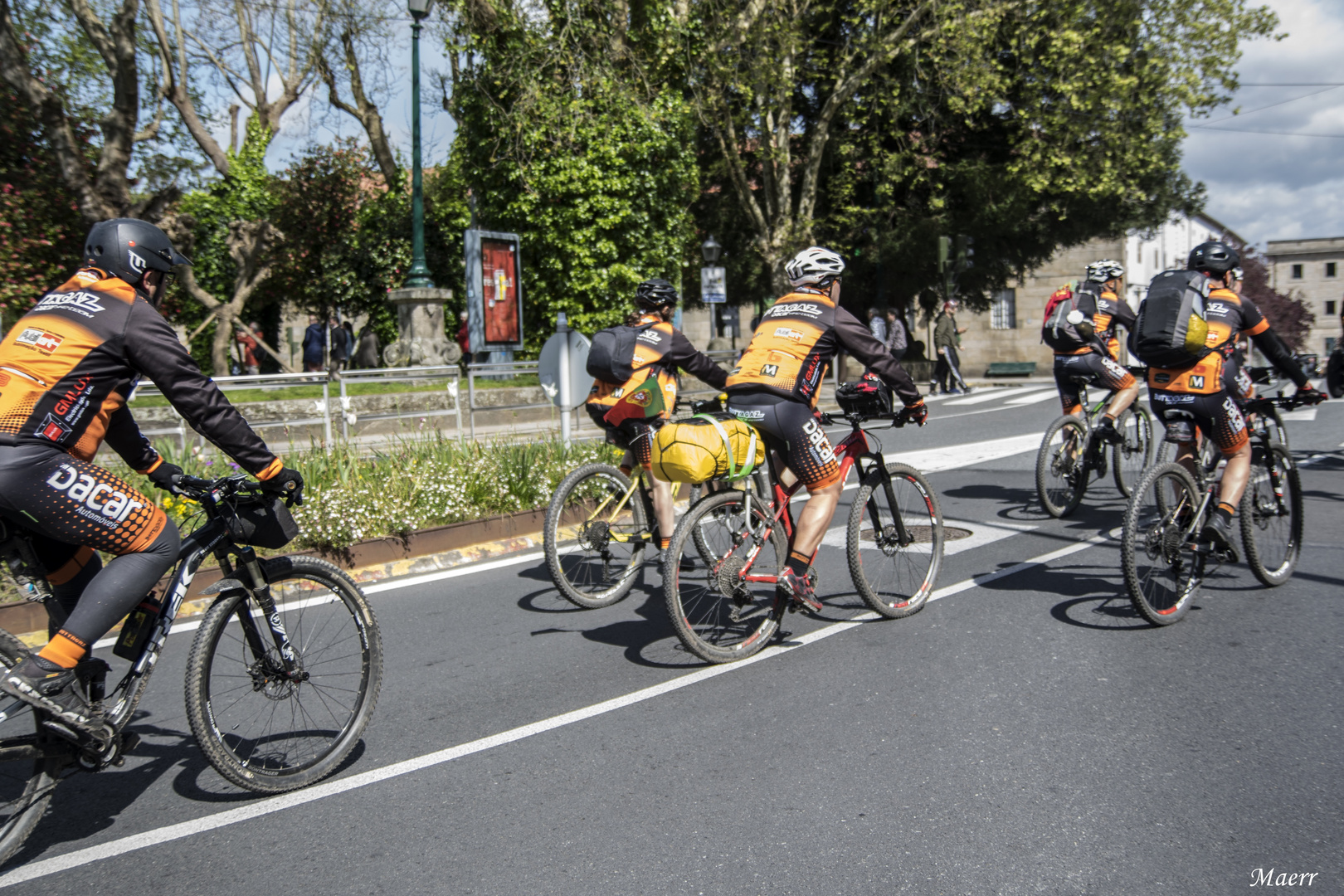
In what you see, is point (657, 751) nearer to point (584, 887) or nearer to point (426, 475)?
point (584, 887)

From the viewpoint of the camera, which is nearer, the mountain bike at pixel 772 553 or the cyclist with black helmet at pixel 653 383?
the mountain bike at pixel 772 553

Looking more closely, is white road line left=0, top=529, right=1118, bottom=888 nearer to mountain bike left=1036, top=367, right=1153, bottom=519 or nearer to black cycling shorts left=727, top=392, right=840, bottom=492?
black cycling shorts left=727, top=392, right=840, bottom=492

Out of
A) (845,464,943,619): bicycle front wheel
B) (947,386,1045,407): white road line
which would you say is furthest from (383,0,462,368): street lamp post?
(845,464,943,619): bicycle front wheel

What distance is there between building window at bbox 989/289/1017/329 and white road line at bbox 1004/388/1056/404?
22969mm

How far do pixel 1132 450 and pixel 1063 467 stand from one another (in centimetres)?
121

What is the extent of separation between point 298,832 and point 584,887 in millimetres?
1072

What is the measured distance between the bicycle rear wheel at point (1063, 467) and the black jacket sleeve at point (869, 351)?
3600 mm

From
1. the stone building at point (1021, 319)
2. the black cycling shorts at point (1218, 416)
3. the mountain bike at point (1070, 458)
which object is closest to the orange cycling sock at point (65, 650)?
the black cycling shorts at point (1218, 416)

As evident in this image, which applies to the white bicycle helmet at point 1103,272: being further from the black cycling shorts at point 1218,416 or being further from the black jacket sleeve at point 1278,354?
the black cycling shorts at point 1218,416

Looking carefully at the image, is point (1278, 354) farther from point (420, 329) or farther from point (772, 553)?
point (420, 329)

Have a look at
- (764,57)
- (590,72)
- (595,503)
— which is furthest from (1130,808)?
(764,57)

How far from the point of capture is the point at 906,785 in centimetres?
360

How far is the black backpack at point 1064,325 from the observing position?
856cm

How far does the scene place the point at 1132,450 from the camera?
360 inches
